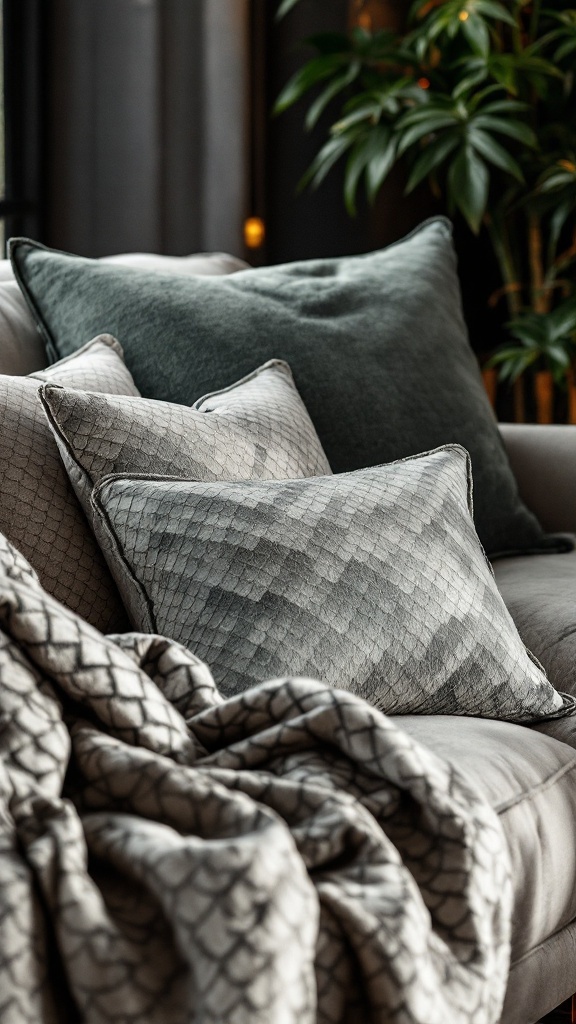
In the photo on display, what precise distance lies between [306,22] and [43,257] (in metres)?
1.84

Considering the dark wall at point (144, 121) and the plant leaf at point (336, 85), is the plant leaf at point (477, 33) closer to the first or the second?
the plant leaf at point (336, 85)

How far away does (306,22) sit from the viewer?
114 inches

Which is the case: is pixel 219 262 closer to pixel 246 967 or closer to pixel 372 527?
pixel 372 527

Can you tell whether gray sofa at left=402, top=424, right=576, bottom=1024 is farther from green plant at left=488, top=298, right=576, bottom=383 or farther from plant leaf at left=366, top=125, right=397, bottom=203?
plant leaf at left=366, top=125, right=397, bottom=203

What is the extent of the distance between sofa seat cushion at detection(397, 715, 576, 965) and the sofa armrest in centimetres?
73

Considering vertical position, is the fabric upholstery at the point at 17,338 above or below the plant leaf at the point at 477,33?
below

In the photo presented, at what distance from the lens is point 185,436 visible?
1058 mm

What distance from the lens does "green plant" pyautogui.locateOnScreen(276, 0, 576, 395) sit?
8.05ft

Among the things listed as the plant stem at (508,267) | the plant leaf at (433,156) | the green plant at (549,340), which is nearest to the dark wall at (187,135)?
the plant stem at (508,267)

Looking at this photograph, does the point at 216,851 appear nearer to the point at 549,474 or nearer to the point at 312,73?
the point at 549,474

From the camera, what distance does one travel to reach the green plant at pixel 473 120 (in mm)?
2455

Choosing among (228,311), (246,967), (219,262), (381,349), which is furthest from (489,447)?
(246,967)

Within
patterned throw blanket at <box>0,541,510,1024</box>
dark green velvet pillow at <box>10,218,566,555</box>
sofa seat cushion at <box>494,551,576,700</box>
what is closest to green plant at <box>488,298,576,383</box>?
dark green velvet pillow at <box>10,218,566,555</box>

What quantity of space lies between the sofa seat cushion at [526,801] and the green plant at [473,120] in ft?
5.49
